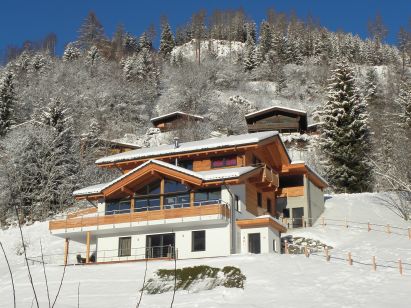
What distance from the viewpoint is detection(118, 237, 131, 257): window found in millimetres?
31125

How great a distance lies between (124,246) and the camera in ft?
103

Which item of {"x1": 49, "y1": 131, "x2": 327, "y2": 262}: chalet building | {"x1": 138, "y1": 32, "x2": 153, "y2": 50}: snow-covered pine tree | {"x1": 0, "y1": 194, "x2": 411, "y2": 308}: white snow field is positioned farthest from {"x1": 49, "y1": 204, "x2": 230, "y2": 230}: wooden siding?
{"x1": 138, "y1": 32, "x2": 153, "y2": 50}: snow-covered pine tree

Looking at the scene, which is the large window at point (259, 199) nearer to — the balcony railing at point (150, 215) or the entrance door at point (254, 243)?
the entrance door at point (254, 243)

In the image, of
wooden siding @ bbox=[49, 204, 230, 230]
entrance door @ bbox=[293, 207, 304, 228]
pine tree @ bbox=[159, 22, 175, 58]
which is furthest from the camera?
pine tree @ bbox=[159, 22, 175, 58]

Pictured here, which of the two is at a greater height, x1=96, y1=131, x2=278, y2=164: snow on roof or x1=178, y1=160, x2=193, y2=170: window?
x1=96, y1=131, x2=278, y2=164: snow on roof

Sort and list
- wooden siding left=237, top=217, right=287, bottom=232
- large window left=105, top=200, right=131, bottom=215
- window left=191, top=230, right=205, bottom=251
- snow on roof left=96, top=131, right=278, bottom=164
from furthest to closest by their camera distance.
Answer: snow on roof left=96, top=131, right=278, bottom=164 → large window left=105, top=200, right=131, bottom=215 → wooden siding left=237, top=217, right=287, bottom=232 → window left=191, top=230, right=205, bottom=251

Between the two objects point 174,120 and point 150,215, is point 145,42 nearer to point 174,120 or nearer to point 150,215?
point 174,120

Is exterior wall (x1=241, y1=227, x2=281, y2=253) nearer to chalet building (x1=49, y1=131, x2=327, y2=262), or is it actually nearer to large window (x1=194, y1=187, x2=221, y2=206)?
chalet building (x1=49, y1=131, x2=327, y2=262)

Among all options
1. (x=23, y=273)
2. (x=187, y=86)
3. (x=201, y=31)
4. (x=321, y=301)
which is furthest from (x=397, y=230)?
(x=201, y=31)

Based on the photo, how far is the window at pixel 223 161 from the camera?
3347cm

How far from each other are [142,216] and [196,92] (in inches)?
2664

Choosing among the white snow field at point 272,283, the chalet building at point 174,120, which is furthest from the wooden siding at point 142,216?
the chalet building at point 174,120

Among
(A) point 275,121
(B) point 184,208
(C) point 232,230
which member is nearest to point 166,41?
(A) point 275,121

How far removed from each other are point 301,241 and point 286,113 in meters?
37.8
